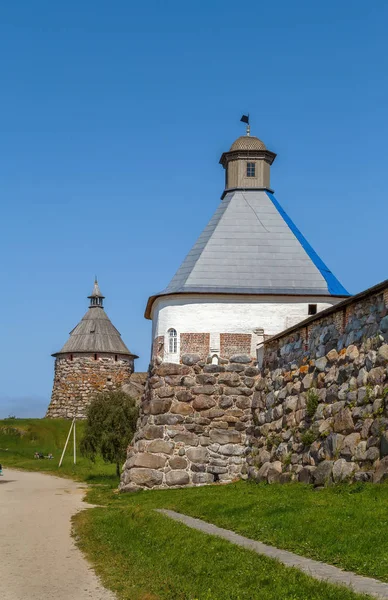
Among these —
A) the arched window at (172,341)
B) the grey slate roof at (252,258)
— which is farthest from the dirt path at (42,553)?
the grey slate roof at (252,258)

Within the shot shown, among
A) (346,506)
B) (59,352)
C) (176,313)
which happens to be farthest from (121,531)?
(59,352)

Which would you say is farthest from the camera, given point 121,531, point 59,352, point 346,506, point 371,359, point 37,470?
point 59,352

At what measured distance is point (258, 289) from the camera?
21.2 metres

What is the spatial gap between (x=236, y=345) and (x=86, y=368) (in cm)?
3602

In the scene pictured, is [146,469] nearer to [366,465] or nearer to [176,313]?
[176,313]

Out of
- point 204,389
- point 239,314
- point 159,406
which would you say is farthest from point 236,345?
point 159,406

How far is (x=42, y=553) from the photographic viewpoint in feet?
36.9

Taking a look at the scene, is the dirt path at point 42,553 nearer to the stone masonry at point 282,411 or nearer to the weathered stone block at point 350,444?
the stone masonry at point 282,411

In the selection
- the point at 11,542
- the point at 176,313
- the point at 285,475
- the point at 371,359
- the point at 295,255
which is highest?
the point at 295,255

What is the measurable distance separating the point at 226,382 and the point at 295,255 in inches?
163

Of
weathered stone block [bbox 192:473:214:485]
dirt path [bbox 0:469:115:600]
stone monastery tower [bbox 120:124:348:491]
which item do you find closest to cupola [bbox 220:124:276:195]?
stone monastery tower [bbox 120:124:348:491]

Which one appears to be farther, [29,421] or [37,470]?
[29,421]

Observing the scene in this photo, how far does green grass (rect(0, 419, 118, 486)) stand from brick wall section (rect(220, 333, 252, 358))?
10168 mm

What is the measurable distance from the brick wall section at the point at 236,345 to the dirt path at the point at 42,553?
5.20 metres
